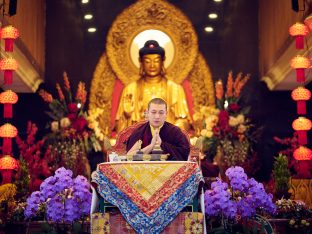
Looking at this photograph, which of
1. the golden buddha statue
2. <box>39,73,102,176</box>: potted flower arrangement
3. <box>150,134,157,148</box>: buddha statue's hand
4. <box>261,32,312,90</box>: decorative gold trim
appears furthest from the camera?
the golden buddha statue

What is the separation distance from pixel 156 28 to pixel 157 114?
5.34 meters

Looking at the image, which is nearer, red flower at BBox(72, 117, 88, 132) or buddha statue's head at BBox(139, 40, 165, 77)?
red flower at BBox(72, 117, 88, 132)

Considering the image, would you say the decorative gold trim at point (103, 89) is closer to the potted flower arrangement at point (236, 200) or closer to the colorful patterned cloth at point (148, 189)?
the potted flower arrangement at point (236, 200)

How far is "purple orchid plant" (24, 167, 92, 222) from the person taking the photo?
15.4ft

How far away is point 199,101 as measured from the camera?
31.5 ft

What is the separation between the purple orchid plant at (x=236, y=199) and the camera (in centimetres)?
464

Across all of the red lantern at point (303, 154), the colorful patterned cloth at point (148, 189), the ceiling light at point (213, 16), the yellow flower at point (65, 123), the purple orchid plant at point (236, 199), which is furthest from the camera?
the ceiling light at point (213, 16)

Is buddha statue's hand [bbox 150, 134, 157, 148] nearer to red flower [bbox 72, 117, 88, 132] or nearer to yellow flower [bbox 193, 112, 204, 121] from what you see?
red flower [bbox 72, 117, 88, 132]

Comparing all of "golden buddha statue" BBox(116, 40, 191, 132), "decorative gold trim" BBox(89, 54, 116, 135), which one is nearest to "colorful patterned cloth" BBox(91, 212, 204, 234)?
"golden buddha statue" BBox(116, 40, 191, 132)

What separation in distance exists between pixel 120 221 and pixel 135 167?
33cm

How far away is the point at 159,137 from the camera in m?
4.52

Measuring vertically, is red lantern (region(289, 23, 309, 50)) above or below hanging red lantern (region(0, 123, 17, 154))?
above

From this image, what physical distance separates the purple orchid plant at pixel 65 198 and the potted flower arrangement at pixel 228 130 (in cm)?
398

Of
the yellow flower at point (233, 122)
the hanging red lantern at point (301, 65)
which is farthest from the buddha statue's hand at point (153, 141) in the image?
the yellow flower at point (233, 122)
